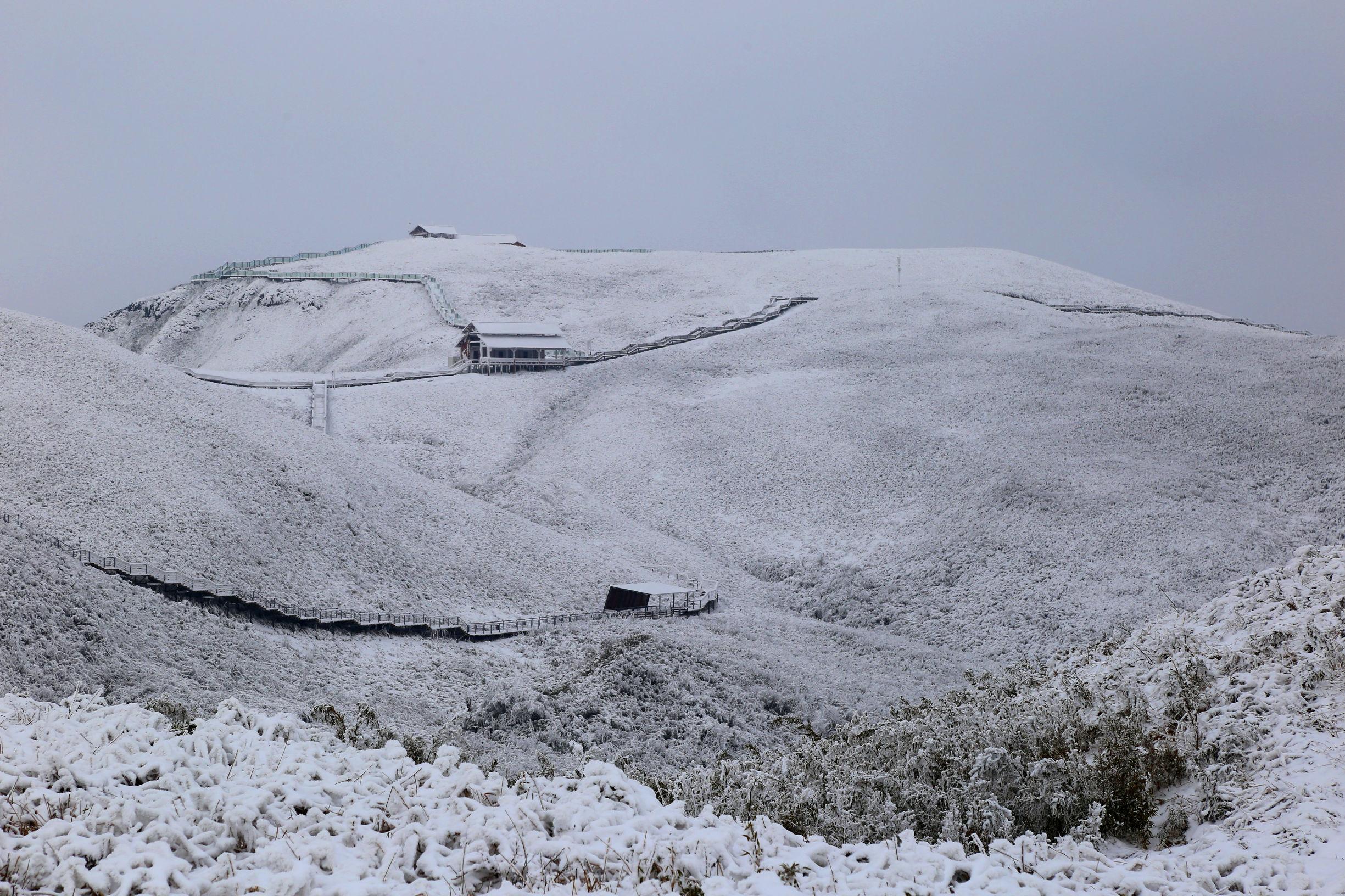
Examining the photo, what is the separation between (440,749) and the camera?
451 inches

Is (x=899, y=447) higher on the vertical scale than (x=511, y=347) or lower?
lower

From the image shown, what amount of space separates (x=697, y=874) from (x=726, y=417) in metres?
56.6

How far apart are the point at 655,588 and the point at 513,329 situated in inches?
1793

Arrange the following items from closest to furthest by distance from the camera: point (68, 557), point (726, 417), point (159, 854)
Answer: point (159, 854)
point (68, 557)
point (726, 417)

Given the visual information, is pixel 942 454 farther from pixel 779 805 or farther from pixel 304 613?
pixel 779 805

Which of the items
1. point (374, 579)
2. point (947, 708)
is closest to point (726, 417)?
point (374, 579)

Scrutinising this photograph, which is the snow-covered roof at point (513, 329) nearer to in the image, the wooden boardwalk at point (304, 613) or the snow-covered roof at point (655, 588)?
the snow-covered roof at point (655, 588)

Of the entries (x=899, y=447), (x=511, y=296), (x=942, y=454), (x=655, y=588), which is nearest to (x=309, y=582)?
(x=655, y=588)

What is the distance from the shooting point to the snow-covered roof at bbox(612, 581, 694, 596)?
37.9 metres

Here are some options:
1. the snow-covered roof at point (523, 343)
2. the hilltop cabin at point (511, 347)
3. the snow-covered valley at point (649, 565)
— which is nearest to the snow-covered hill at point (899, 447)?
the snow-covered valley at point (649, 565)

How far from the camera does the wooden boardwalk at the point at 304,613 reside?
27141mm

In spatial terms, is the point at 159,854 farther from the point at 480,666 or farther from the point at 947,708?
the point at 480,666

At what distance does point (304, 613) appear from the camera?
2939 cm

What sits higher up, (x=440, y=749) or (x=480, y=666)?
(x=440, y=749)
